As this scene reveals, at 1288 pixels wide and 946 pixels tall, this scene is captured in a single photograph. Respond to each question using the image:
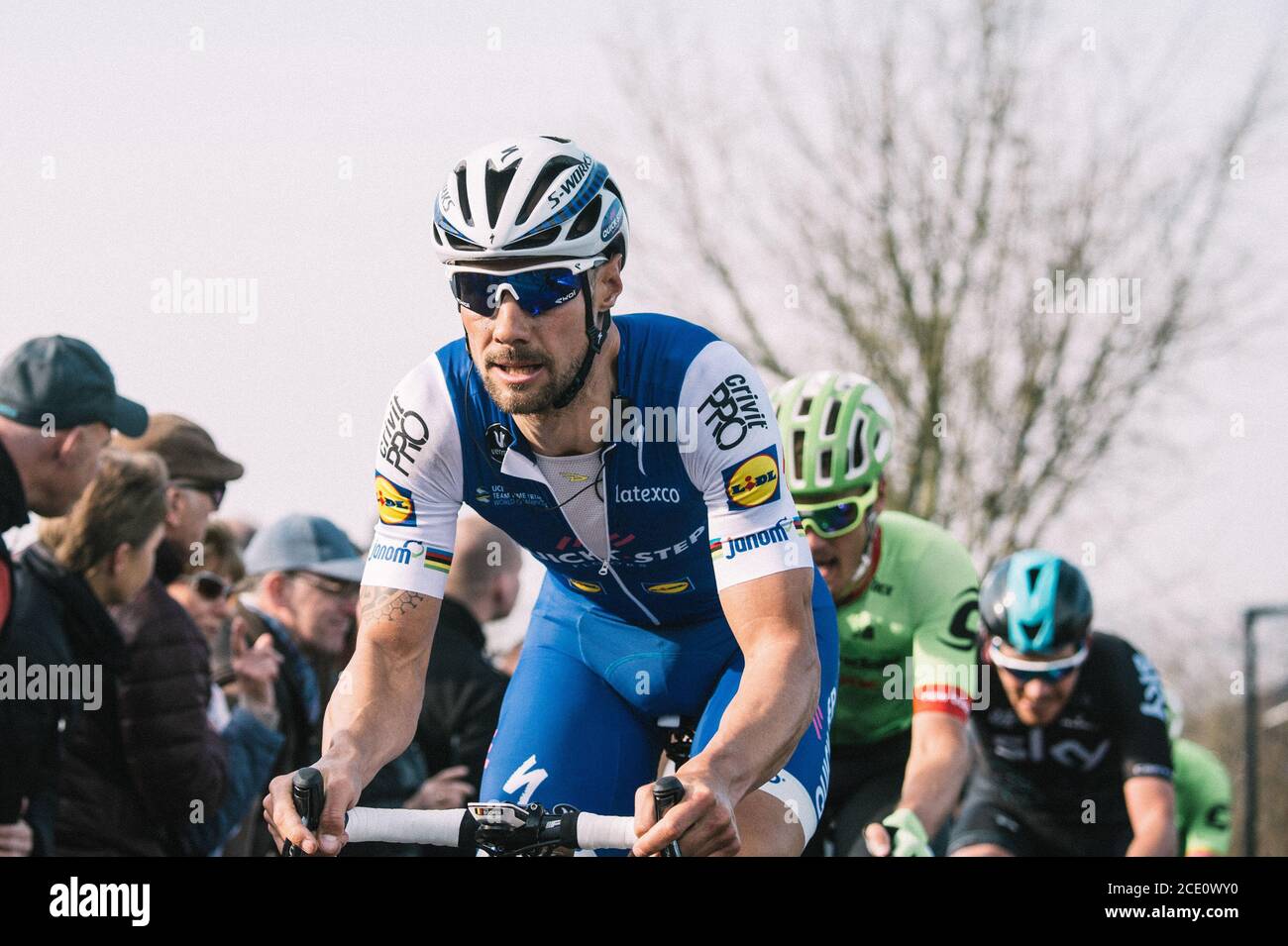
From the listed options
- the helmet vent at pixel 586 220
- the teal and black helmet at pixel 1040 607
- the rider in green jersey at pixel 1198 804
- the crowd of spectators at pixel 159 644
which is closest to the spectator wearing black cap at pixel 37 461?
the crowd of spectators at pixel 159 644

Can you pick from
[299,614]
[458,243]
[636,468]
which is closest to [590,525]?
[636,468]

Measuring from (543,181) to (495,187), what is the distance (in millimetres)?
129

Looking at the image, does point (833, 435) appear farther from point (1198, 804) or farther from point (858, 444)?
point (1198, 804)

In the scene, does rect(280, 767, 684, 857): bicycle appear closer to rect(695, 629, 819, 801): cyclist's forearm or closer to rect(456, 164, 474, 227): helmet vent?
rect(695, 629, 819, 801): cyclist's forearm

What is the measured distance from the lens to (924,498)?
20.4 metres

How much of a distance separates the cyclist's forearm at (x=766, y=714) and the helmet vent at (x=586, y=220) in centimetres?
119

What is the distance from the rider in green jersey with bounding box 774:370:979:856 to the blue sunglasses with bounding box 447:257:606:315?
2.52 metres

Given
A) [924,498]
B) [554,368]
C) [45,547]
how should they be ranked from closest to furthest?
[554,368]
[45,547]
[924,498]

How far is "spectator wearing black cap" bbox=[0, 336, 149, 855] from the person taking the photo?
5367 mm

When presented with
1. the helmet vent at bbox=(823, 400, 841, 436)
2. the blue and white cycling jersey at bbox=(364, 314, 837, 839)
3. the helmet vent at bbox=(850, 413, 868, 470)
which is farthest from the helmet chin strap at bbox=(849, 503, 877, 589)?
the blue and white cycling jersey at bbox=(364, 314, 837, 839)
